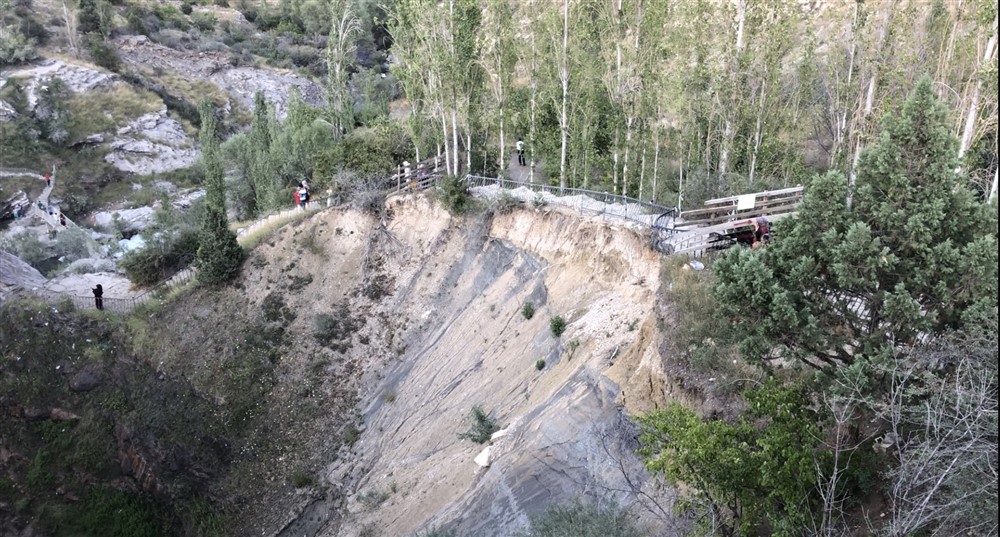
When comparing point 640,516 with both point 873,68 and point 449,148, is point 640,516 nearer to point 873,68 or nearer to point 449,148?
point 873,68

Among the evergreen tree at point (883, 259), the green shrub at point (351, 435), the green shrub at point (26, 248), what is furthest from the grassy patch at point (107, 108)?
the evergreen tree at point (883, 259)

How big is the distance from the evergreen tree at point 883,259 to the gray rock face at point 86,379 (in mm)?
26391

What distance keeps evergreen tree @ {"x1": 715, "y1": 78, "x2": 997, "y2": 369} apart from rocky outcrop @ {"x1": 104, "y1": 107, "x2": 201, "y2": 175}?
55210 millimetres

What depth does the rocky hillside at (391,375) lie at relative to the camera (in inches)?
704

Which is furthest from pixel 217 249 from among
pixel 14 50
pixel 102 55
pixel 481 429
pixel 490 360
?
pixel 102 55

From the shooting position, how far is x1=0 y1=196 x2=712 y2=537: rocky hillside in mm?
17875

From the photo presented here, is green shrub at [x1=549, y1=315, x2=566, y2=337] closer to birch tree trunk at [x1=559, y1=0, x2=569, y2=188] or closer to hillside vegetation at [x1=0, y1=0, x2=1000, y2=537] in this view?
hillside vegetation at [x1=0, y1=0, x2=1000, y2=537]

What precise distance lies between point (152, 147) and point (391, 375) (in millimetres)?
41945

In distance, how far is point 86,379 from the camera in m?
27.9

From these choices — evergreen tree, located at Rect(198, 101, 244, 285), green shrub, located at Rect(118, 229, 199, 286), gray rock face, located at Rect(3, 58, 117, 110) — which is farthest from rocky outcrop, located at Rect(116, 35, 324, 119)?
evergreen tree, located at Rect(198, 101, 244, 285)

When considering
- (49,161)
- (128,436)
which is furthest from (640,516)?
(49,161)

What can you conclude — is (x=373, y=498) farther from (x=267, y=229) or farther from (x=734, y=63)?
(x=734, y=63)

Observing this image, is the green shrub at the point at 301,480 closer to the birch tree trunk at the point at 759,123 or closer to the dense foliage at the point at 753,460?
the dense foliage at the point at 753,460

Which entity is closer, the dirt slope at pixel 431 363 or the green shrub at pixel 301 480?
the dirt slope at pixel 431 363
